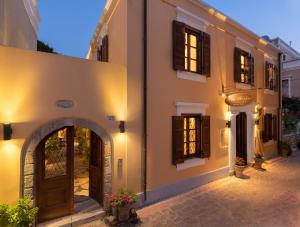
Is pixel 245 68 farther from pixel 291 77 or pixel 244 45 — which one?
pixel 291 77

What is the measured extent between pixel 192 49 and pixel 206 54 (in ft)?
1.79

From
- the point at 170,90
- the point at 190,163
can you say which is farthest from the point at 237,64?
the point at 190,163

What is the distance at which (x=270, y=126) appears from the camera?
42.8 feet

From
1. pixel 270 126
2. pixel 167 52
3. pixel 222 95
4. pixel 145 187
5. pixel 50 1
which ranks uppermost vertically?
pixel 50 1

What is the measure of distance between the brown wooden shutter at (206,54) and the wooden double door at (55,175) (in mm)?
5156

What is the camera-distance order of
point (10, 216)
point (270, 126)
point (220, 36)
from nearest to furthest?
point (10, 216) < point (220, 36) < point (270, 126)

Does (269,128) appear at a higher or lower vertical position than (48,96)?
lower

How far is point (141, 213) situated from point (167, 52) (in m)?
4.77

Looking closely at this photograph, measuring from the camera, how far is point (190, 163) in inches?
302

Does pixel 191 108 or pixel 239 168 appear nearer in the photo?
pixel 191 108

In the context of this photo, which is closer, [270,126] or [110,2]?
[110,2]

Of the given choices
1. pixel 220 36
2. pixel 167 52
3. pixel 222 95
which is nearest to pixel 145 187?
pixel 167 52

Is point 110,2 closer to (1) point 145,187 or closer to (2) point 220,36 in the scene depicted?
(2) point 220,36

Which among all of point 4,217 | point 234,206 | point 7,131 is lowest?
point 234,206
